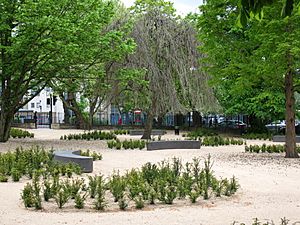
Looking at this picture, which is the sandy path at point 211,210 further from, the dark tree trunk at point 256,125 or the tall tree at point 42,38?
the dark tree trunk at point 256,125

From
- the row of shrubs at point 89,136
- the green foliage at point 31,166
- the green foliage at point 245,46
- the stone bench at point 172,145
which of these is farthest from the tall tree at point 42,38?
the green foliage at point 31,166

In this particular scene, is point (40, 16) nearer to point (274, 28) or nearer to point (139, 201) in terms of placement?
point (274, 28)

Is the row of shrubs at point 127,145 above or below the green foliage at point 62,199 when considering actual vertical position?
above

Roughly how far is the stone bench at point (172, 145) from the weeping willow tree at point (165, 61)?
5.27 meters

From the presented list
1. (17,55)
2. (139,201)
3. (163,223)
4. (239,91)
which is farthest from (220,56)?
(163,223)

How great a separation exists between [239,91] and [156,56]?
9405 mm

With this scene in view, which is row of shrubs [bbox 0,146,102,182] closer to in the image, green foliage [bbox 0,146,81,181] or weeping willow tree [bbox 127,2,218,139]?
→ green foliage [bbox 0,146,81,181]

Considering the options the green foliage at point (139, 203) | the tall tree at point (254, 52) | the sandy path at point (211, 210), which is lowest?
the sandy path at point (211, 210)

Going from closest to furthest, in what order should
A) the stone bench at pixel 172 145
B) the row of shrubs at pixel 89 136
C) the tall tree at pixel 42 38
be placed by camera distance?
the tall tree at pixel 42 38
the stone bench at pixel 172 145
the row of shrubs at pixel 89 136

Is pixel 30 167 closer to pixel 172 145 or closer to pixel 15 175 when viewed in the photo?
pixel 15 175

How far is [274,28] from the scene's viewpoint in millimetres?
15234

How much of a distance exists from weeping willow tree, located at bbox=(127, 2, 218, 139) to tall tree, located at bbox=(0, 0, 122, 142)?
14.9 ft

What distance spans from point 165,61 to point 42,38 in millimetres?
9309

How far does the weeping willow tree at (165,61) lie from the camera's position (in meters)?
26.7
